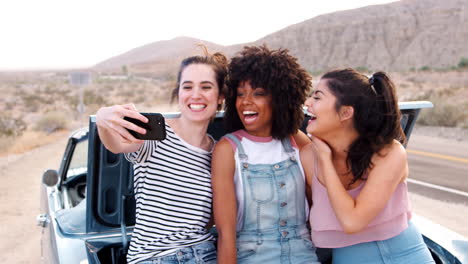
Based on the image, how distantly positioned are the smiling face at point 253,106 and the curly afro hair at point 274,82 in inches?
1.0

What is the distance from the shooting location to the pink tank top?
1932mm

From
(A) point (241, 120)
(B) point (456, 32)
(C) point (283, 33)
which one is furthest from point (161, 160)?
(C) point (283, 33)

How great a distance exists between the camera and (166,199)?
2.00 metres

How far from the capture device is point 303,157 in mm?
2182

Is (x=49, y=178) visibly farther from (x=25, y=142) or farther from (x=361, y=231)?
(x=25, y=142)

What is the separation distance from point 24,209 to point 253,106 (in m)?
6.23

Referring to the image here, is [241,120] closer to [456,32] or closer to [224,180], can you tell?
[224,180]

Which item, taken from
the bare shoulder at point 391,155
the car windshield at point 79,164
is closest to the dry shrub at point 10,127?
the car windshield at point 79,164

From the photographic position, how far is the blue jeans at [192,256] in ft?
6.51

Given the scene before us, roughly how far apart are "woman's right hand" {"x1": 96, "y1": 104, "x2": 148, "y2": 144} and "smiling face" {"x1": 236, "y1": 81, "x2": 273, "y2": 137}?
0.57m

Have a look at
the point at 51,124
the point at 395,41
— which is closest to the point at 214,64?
the point at 51,124

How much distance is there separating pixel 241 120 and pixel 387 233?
894 millimetres

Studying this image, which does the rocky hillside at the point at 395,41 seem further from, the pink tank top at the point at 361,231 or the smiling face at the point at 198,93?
the smiling face at the point at 198,93

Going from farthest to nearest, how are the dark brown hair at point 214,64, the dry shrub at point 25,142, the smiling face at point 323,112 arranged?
the dry shrub at point 25,142
the dark brown hair at point 214,64
the smiling face at point 323,112
